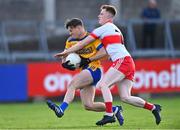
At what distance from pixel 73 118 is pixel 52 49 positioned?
9.10 metres

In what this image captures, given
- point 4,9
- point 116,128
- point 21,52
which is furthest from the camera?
point 4,9

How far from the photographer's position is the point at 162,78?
86.4 feet

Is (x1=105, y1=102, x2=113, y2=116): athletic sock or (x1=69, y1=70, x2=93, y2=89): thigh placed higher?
(x1=69, y1=70, x2=93, y2=89): thigh

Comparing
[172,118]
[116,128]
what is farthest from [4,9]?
[116,128]

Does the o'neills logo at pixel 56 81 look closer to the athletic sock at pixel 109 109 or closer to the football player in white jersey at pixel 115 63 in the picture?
the football player in white jersey at pixel 115 63

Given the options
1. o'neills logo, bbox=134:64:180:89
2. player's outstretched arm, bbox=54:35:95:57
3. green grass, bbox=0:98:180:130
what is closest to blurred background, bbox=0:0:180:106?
o'neills logo, bbox=134:64:180:89

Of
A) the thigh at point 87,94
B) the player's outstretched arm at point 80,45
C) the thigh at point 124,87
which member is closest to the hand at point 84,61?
the player's outstretched arm at point 80,45

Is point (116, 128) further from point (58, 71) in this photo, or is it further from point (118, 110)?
point (58, 71)

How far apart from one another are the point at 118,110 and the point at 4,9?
1484cm

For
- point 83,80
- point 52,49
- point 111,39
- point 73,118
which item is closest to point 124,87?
point 83,80

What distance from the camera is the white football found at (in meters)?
16.0

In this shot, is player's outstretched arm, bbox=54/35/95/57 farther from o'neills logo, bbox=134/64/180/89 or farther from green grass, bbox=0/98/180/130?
o'neills logo, bbox=134/64/180/89

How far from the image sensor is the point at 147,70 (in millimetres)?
26172

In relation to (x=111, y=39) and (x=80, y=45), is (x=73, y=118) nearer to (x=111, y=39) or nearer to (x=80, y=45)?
(x=80, y=45)
